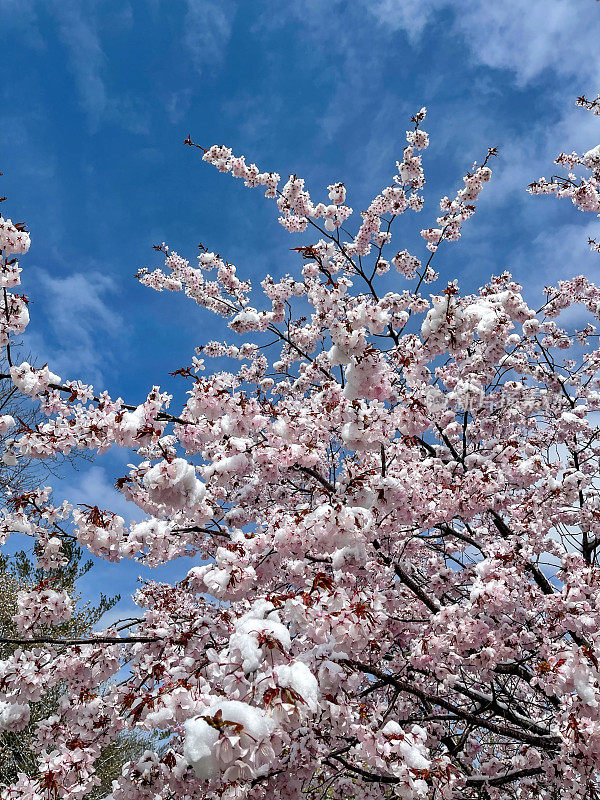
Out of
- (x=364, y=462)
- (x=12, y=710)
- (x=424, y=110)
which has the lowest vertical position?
(x=12, y=710)

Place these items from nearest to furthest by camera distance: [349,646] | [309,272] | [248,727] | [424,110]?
1. [248,727]
2. [349,646]
3. [424,110]
4. [309,272]

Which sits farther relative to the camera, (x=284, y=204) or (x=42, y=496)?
(x=284, y=204)

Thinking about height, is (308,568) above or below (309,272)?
below

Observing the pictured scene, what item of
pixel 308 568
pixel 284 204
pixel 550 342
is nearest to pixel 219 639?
pixel 308 568

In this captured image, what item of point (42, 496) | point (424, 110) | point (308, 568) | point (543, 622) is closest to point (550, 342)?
point (424, 110)

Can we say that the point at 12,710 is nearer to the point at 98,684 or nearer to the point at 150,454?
the point at 98,684

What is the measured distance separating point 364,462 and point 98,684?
12.2 ft

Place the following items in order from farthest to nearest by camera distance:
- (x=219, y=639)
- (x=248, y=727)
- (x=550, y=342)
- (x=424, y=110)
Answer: (x=550, y=342)
(x=424, y=110)
(x=219, y=639)
(x=248, y=727)

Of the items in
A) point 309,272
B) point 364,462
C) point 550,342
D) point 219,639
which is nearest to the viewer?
point 219,639

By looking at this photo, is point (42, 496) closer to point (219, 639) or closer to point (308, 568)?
point (219, 639)

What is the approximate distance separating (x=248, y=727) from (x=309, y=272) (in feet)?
30.1

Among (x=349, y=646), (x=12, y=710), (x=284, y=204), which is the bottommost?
(x=12, y=710)

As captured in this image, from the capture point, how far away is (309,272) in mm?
10148

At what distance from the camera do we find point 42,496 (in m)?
5.13
